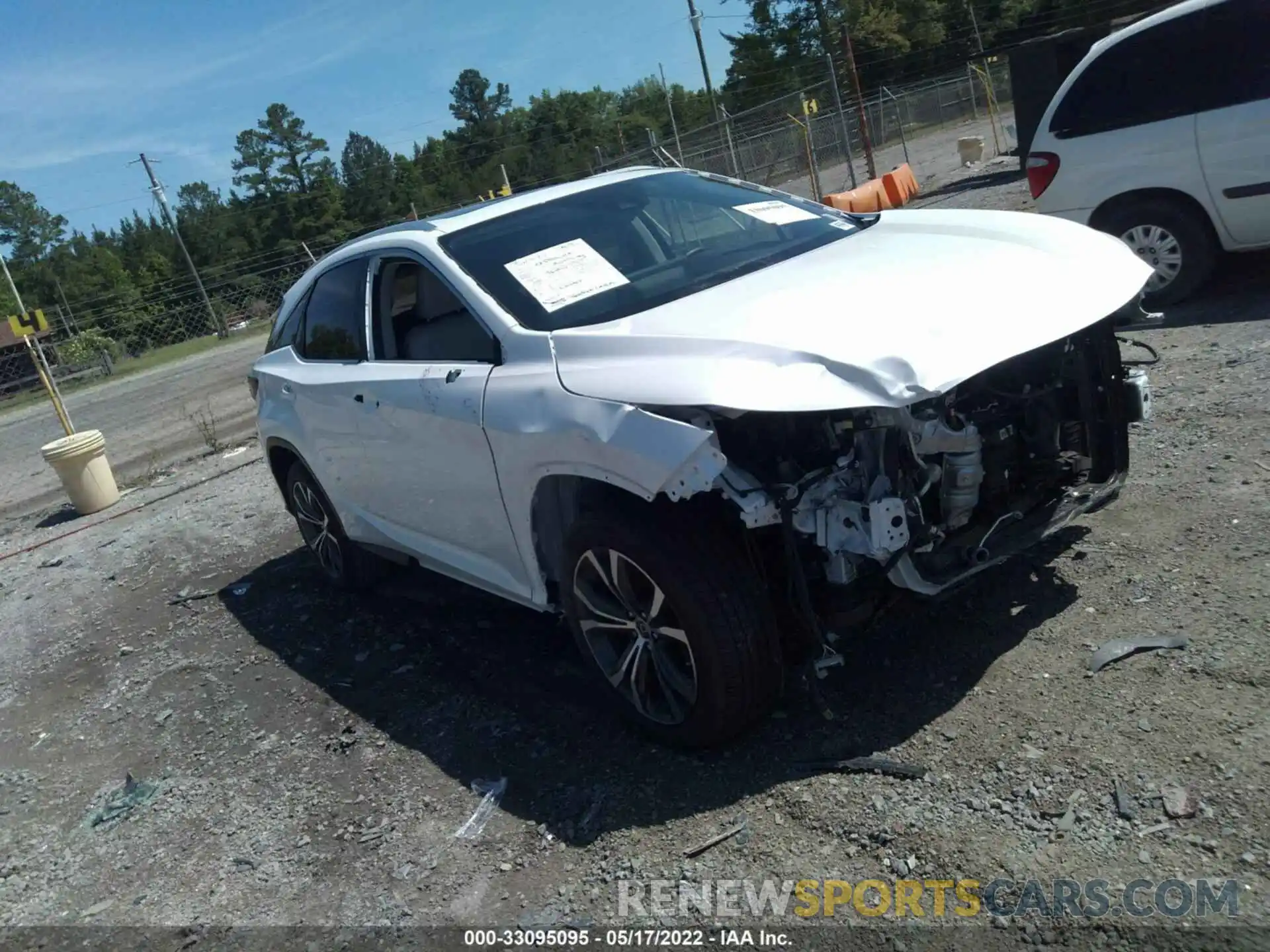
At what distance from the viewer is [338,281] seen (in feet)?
17.4

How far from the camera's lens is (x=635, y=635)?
366cm

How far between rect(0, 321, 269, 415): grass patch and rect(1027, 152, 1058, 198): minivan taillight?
26008 millimetres

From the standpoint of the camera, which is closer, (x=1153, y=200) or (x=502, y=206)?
(x=502, y=206)

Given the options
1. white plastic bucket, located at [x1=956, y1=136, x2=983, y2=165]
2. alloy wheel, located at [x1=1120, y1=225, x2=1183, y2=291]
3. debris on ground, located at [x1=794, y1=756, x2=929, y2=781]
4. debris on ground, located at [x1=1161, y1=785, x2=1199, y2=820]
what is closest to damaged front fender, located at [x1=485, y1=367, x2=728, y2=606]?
debris on ground, located at [x1=794, y1=756, x2=929, y2=781]

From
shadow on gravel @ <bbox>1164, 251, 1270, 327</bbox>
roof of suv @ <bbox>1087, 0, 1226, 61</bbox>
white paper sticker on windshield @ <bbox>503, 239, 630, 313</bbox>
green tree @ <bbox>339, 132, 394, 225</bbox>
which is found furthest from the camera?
green tree @ <bbox>339, 132, 394, 225</bbox>

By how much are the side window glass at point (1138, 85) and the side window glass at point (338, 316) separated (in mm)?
5294

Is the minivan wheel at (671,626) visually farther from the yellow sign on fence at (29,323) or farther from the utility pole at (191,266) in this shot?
the utility pole at (191,266)

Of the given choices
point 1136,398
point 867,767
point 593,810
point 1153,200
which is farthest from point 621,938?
point 1153,200

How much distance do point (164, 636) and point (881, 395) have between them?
527 centimetres

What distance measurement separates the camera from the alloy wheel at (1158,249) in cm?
714

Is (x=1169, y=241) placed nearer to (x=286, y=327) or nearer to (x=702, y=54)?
(x=286, y=327)

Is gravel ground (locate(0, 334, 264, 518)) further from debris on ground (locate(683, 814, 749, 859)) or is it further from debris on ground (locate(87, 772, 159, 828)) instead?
debris on ground (locate(683, 814, 749, 859))

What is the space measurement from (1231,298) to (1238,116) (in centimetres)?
122

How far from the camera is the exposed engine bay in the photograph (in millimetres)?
3195
